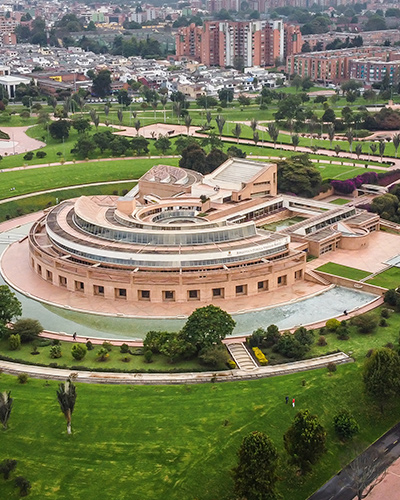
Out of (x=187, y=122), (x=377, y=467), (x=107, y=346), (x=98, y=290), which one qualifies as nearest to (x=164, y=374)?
(x=107, y=346)

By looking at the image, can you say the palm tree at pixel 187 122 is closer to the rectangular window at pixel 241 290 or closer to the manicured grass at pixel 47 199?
the manicured grass at pixel 47 199

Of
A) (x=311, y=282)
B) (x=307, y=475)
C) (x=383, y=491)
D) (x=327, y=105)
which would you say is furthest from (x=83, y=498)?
(x=327, y=105)

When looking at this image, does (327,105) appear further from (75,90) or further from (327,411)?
(327,411)

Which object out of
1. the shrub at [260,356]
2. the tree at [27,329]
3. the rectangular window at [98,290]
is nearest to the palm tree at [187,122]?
the rectangular window at [98,290]

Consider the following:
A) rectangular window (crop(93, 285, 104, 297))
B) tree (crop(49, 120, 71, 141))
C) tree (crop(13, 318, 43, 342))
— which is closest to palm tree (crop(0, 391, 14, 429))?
tree (crop(13, 318, 43, 342))

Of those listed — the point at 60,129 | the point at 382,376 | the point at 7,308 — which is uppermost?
the point at 60,129

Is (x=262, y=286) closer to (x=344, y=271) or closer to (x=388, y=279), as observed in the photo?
(x=344, y=271)

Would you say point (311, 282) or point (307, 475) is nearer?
point (307, 475)
